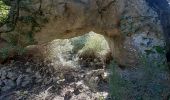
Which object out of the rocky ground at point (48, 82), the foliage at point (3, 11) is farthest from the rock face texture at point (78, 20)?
the rocky ground at point (48, 82)

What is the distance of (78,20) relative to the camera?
4.30 meters

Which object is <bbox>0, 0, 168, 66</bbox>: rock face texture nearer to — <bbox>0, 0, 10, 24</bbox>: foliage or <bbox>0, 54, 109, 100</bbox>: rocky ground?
<bbox>0, 0, 10, 24</bbox>: foliage

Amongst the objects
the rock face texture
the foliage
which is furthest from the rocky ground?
the foliage

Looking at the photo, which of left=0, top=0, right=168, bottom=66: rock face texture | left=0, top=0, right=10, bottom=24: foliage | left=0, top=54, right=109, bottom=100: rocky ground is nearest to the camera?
left=0, top=0, right=10, bottom=24: foliage

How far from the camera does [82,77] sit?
590cm

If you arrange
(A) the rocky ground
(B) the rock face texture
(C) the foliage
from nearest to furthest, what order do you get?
(C) the foliage < (B) the rock face texture < (A) the rocky ground

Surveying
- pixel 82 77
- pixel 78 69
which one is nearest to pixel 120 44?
pixel 82 77

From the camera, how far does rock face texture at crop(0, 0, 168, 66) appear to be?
3.89 metres

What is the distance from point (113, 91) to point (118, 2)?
1300 mm

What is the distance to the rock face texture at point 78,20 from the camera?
12.8 ft

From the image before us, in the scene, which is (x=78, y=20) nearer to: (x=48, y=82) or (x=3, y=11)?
(x=3, y=11)

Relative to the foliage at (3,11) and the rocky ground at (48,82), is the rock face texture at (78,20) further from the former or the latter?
the rocky ground at (48,82)

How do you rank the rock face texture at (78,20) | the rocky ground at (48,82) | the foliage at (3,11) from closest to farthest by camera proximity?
the foliage at (3,11), the rock face texture at (78,20), the rocky ground at (48,82)

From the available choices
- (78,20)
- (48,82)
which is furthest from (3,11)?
(48,82)
